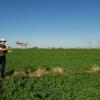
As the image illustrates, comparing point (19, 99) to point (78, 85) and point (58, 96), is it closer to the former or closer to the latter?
point (58, 96)

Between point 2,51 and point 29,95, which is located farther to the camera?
point 2,51

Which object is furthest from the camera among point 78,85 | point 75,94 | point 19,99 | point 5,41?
point 5,41

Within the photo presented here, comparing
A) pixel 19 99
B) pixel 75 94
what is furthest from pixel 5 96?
pixel 75 94

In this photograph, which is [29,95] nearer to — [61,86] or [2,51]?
[61,86]

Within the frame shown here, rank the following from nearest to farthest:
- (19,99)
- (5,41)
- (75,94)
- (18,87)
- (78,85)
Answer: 1. (19,99)
2. (75,94)
3. (18,87)
4. (78,85)
5. (5,41)

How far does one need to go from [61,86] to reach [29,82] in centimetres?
146

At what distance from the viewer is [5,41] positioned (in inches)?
540

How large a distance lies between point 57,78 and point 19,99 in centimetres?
424

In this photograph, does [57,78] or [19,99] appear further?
[57,78]

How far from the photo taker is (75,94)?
432 inches

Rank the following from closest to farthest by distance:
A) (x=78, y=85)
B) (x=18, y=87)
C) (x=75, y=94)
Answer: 1. (x=75, y=94)
2. (x=18, y=87)
3. (x=78, y=85)

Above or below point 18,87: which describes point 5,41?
above

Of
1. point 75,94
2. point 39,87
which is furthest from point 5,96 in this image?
point 75,94

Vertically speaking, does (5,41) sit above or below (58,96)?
above
